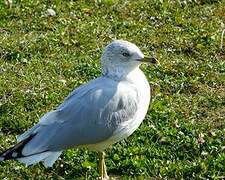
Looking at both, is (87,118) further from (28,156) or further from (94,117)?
(28,156)

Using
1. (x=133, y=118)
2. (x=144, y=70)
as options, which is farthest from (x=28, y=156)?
(x=144, y=70)

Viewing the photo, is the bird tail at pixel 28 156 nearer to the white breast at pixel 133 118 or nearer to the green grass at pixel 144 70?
the white breast at pixel 133 118

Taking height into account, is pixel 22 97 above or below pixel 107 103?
below

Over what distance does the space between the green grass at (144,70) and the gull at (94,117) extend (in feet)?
1.95

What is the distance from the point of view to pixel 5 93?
7.38 metres

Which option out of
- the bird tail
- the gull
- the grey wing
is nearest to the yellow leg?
the gull

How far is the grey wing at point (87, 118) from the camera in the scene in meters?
5.59

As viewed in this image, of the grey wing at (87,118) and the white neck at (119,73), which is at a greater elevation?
the white neck at (119,73)

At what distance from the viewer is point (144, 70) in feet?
26.2

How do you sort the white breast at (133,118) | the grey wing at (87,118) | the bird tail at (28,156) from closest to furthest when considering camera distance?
1. the bird tail at (28,156)
2. the grey wing at (87,118)
3. the white breast at (133,118)

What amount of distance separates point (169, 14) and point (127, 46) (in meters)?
3.76

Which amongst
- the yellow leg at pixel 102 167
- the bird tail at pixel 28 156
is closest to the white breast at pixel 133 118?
the yellow leg at pixel 102 167

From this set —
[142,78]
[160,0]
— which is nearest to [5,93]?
[142,78]

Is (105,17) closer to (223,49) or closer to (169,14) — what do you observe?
(169,14)
